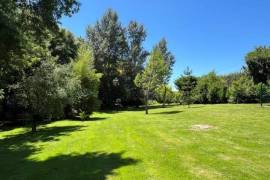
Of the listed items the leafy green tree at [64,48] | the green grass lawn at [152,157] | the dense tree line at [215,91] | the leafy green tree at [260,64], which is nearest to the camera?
the green grass lawn at [152,157]

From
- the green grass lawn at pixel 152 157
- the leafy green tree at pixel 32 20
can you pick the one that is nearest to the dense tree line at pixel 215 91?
the green grass lawn at pixel 152 157

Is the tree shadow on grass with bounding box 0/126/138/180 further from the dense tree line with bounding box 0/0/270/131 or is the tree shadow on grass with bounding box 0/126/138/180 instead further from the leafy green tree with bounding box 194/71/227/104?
the leafy green tree with bounding box 194/71/227/104

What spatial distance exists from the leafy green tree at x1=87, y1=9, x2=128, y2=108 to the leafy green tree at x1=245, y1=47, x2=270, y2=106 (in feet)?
72.0

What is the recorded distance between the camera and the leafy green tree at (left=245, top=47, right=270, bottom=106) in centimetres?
3064

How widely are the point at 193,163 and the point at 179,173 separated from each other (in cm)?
96

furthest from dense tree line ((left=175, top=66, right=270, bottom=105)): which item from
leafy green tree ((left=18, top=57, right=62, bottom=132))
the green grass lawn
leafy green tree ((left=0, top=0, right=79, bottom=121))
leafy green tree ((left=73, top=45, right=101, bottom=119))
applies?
leafy green tree ((left=0, top=0, right=79, bottom=121))

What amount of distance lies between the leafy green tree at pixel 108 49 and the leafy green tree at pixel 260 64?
22.0 meters

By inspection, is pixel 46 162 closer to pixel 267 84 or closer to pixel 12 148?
pixel 12 148

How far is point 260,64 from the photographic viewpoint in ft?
100

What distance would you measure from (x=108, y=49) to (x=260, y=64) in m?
24.7

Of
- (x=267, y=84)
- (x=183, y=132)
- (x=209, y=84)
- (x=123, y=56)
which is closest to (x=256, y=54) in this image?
(x=267, y=84)

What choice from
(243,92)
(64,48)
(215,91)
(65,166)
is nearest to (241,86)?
(243,92)

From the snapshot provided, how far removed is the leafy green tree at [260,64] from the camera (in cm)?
3064

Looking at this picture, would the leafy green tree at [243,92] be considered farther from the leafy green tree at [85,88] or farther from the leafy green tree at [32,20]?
the leafy green tree at [32,20]
